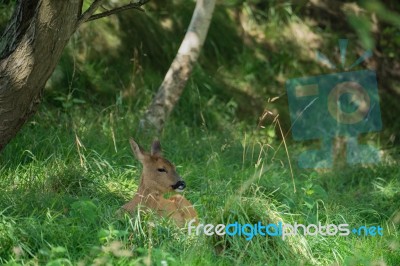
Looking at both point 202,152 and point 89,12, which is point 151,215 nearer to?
point 89,12

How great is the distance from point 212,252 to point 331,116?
5294mm

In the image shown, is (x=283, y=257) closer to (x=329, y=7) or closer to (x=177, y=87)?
(x=177, y=87)

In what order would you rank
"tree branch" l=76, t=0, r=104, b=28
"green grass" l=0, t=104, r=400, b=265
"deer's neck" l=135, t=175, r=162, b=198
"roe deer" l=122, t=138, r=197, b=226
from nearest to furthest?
"green grass" l=0, t=104, r=400, b=265 < "tree branch" l=76, t=0, r=104, b=28 < "roe deer" l=122, t=138, r=197, b=226 < "deer's neck" l=135, t=175, r=162, b=198

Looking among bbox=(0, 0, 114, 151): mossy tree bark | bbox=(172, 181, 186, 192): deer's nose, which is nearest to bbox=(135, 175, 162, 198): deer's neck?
bbox=(172, 181, 186, 192): deer's nose

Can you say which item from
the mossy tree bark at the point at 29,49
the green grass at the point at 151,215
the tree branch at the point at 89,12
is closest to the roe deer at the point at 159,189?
the green grass at the point at 151,215

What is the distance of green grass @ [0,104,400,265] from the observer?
441cm

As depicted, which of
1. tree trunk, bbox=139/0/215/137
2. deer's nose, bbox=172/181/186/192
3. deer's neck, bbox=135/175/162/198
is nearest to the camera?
deer's neck, bbox=135/175/162/198

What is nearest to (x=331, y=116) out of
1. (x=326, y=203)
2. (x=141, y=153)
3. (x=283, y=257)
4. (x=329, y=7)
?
(x=329, y=7)

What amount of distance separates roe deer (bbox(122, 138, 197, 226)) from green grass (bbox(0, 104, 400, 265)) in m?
0.13

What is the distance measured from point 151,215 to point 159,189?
25.5 inches

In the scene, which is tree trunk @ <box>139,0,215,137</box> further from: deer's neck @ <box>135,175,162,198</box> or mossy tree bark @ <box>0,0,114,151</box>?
mossy tree bark @ <box>0,0,114,151</box>

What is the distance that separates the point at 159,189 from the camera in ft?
17.7

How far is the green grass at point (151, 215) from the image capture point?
14.5 feet

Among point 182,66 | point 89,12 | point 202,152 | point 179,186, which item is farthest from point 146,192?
point 182,66
